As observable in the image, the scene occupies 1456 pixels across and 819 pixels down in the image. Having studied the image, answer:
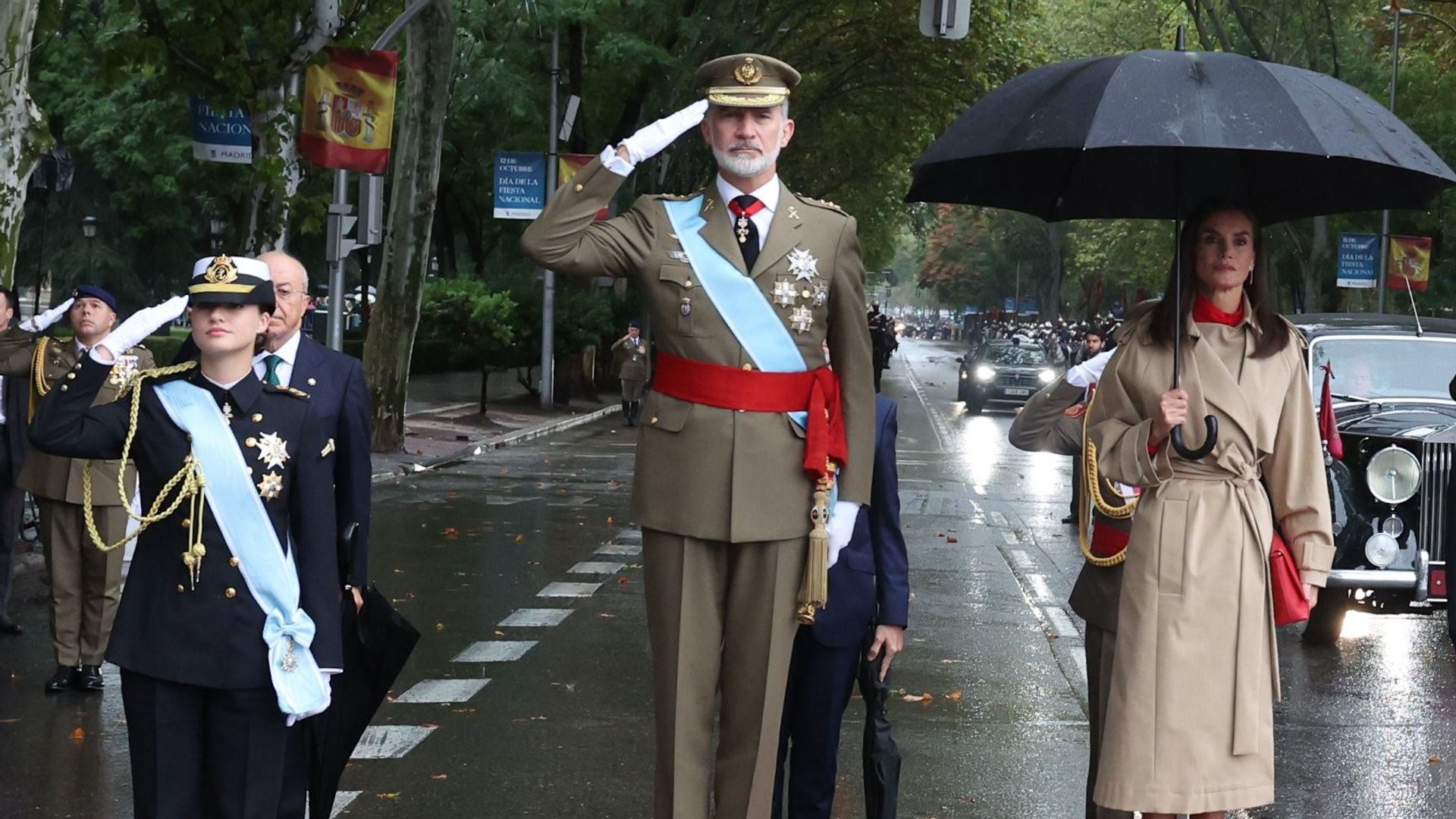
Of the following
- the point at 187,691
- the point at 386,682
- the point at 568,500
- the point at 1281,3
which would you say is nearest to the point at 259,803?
the point at 187,691

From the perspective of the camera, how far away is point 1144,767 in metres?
5.02

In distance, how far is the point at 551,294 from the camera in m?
35.6

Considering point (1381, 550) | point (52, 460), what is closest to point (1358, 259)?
point (1381, 550)

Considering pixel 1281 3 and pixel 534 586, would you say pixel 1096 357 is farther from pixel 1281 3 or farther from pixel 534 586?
pixel 1281 3

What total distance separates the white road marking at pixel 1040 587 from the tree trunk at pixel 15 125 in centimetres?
728

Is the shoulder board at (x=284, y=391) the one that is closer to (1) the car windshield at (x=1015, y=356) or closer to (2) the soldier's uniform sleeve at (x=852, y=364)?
(2) the soldier's uniform sleeve at (x=852, y=364)

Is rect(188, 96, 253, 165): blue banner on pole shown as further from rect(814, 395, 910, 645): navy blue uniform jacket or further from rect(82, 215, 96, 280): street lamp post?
rect(82, 215, 96, 280): street lamp post

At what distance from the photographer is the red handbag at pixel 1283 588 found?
5.10 metres

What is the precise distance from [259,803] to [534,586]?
7909 millimetres

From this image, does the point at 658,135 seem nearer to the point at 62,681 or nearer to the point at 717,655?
the point at 717,655

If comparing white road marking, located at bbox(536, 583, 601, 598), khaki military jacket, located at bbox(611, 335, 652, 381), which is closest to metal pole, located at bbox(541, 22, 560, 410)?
khaki military jacket, located at bbox(611, 335, 652, 381)

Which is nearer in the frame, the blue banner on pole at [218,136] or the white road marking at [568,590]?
the white road marking at [568,590]

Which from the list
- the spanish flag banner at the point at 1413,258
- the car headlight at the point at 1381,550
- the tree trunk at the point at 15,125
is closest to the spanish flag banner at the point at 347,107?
the tree trunk at the point at 15,125

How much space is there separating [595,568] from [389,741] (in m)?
5.82
